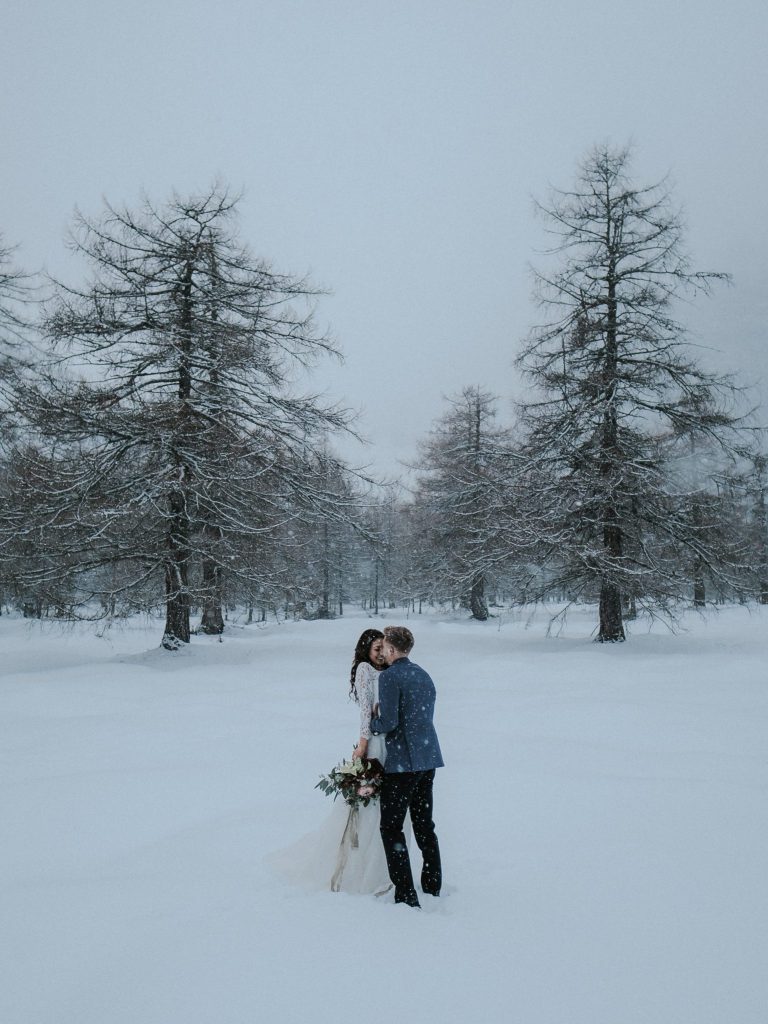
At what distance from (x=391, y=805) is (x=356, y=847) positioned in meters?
0.43

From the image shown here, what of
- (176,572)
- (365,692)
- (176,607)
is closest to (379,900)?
(365,692)

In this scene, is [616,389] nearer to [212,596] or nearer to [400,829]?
[212,596]

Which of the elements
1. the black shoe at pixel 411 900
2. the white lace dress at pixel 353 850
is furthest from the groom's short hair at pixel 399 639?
the black shoe at pixel 411 900

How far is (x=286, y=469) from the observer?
45.8 feet

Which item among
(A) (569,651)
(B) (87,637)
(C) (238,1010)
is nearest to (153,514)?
(B) (87,637)

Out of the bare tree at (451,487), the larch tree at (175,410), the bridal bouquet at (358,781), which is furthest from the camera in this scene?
the bare tree at (451,487)

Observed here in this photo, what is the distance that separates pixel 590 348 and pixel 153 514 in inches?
438

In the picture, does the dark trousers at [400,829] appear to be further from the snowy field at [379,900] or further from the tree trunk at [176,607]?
the tree trunk at [176,607]

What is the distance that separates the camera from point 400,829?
3.97 meters

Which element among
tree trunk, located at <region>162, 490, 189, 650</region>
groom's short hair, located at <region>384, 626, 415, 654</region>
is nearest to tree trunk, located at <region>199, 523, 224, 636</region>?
tree trunk, located at <region>162, 490, 189, 650</region>

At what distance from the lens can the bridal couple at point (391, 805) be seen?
12.9ft

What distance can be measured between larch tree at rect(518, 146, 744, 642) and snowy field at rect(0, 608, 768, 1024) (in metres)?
5.26

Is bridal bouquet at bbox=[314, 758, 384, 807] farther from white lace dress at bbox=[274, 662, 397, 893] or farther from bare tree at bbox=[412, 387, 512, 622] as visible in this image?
bare tree at bbox=[412, 387, 512, 622]

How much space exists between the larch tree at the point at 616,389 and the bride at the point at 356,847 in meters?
10.7
